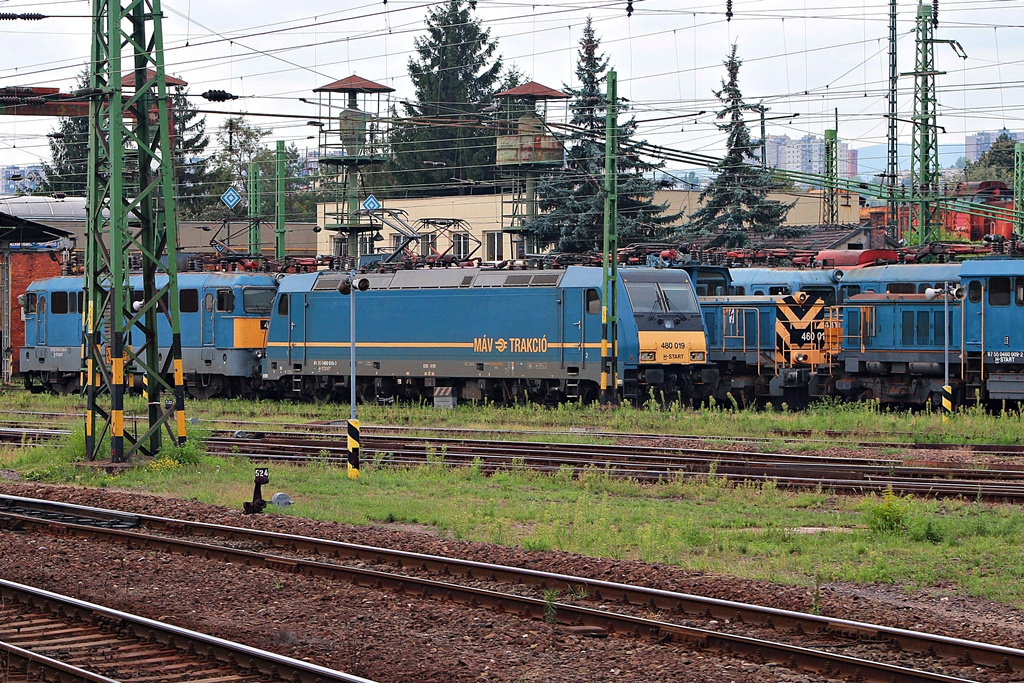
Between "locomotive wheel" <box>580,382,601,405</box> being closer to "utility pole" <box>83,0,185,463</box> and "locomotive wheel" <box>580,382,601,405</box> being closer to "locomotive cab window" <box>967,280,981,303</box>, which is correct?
"locomotive cab window" <box>967,280,981,303</box>

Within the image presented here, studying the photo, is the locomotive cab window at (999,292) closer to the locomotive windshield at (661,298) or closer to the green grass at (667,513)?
the green grass at (667,513)

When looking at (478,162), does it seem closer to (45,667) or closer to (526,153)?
(526,153)

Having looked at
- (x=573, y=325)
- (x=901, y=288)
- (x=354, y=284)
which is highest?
(x=901, y=288)

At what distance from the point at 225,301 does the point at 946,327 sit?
1968 cm

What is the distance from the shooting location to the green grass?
39.9ft

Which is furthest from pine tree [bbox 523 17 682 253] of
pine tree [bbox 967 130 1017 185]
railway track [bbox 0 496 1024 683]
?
pine tree [bbox 967 130 1017 185]

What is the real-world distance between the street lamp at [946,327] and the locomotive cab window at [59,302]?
25.4m

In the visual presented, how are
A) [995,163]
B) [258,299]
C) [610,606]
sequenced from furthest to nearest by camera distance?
[995,163] < [258,299] < [610,606]

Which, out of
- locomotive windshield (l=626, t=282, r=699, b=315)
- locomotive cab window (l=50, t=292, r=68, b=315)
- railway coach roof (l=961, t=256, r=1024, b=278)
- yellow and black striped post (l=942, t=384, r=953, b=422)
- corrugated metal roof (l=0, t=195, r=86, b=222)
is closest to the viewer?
yellow and black striped post (l=942, t=384, r=953, b=422)

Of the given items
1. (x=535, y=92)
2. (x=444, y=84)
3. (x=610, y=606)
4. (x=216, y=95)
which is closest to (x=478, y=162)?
(x=444, y=84)

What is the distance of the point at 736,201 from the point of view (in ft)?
173

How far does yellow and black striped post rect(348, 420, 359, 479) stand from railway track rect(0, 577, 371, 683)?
26.1 ft

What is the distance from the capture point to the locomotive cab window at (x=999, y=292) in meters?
26.5

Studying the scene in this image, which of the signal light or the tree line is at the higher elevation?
the tree line
